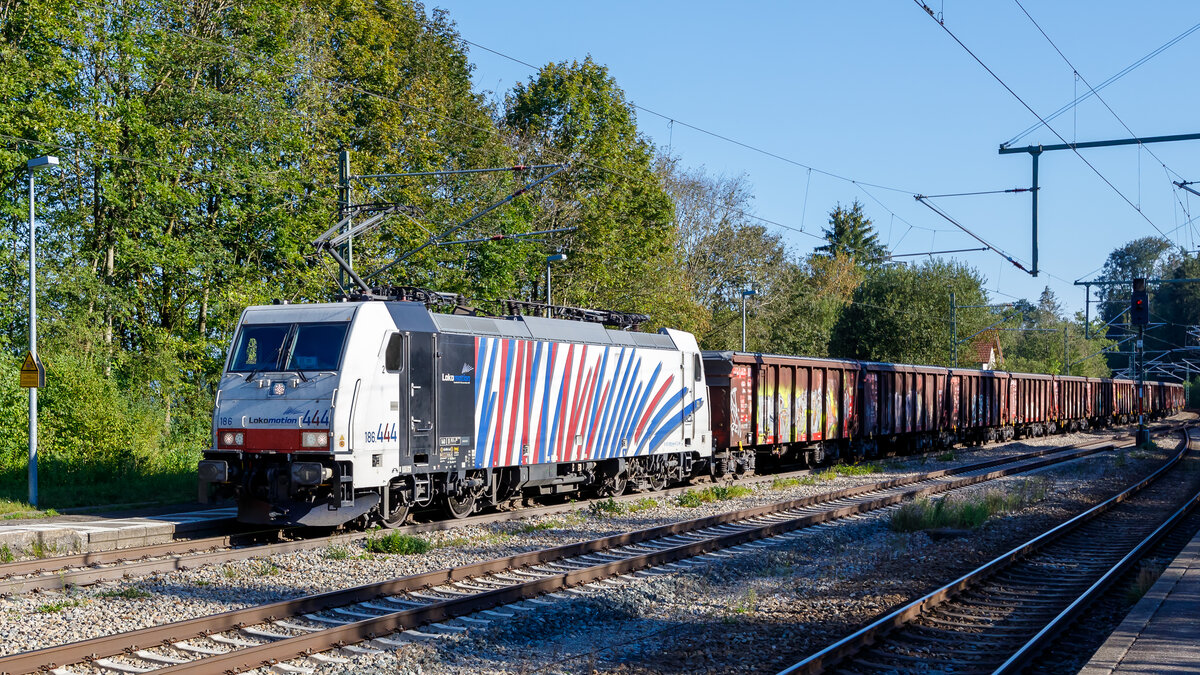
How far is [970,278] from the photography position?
70.6 metres

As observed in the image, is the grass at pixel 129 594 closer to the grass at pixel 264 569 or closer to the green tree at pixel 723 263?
the grass at pixel 264 569

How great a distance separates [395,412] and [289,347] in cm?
180

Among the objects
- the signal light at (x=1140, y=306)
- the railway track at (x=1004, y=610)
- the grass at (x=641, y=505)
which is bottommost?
the railway track at (x=1004, y=610)

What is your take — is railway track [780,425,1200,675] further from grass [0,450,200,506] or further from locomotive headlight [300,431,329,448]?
grass [0,450,200,506]

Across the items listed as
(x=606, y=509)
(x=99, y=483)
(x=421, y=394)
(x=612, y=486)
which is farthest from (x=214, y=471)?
(x=612, y=486)

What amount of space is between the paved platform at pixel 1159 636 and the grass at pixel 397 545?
818 cm

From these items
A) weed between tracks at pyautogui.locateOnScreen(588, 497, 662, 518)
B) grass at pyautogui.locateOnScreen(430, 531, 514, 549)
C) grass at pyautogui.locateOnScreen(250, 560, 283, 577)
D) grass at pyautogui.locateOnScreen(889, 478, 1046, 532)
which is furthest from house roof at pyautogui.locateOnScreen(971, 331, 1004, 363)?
grass at pyautogui.locateOnScreen(250, 560, 283, 577)

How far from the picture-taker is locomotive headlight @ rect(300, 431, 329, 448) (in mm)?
13383

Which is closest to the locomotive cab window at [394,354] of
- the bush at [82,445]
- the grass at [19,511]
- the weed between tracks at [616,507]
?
the weed between tracks at [616,507]

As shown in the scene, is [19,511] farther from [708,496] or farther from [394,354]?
[708,496]

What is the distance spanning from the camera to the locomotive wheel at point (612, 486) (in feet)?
66.2

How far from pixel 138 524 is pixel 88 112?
13.8 metres

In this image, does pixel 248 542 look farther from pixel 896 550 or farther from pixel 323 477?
pixel 896 550

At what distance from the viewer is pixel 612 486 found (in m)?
20.3
